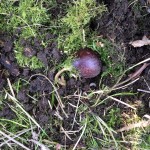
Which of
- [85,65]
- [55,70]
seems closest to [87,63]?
[85,65]

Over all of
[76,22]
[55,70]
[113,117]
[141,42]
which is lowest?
[113,117]

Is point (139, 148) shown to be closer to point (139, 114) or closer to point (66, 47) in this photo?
point (139, 114)

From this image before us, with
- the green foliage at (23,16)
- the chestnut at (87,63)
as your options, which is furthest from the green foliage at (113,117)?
the green foliage at (23,16)

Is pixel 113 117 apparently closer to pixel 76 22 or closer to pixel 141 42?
pixel 141 42

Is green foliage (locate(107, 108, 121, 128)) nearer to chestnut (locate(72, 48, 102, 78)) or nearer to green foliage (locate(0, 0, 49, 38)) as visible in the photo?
chestnut (locate(72, 48, 102, 78))

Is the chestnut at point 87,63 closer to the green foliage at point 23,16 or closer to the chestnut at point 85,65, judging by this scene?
the chestnut at point 85,65

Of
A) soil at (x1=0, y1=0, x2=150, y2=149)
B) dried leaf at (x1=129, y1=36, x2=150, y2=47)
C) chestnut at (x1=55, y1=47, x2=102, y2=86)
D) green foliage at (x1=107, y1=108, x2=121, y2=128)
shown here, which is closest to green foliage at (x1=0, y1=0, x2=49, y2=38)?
soil at (x1=0, y1=0, x2=150, y2=149)
